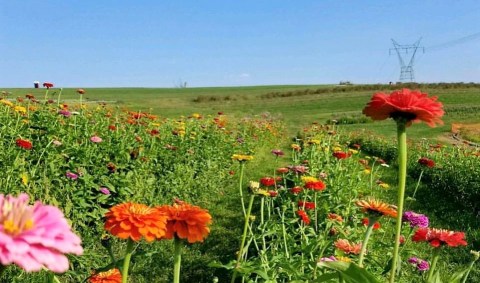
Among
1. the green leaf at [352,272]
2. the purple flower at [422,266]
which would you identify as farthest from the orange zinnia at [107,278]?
the purple flower at [422,266]

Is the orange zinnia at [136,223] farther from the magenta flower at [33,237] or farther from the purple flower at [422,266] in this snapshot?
the purple flower at [422,266]

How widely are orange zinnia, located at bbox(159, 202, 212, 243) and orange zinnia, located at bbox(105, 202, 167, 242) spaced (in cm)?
5

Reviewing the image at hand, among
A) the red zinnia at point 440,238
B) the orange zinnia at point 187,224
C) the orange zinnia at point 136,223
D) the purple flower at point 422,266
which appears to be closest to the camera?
the orange zinnia at point 136,223

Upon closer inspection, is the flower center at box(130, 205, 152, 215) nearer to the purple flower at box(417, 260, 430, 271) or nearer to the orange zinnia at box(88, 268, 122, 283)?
the orange zinnia at box(88, 268, 122, 283)

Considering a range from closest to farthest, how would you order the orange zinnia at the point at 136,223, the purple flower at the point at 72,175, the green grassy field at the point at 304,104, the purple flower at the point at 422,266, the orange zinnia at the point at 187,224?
→ the orange zinnia at the point at 136,223, the orange zinnia at the point at 187,224, the purple flower at the point at 422,266, the purple flower at the point at 72,175, the green grassy field at the point at 304,104

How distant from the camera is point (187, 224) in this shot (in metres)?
1.20

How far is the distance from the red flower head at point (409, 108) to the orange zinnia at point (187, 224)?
1.67ft

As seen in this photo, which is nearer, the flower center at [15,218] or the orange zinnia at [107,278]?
the flower center at [15,218]

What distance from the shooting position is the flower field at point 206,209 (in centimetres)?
114

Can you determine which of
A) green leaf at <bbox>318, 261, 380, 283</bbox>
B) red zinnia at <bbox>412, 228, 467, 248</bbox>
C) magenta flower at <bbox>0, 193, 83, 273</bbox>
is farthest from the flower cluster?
red zinnia at <bbox>412, 228, 467, 248</bbox>

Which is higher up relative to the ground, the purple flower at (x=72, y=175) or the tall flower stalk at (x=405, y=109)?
the tall flower stalk at (x=405, y=109)

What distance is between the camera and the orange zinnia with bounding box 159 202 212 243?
118 centimetres

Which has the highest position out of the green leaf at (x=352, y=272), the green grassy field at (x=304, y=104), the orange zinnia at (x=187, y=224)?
the orange zinnia at (x=187, y=224)

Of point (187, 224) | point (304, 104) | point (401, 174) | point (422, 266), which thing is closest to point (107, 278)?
point (187, 224)
